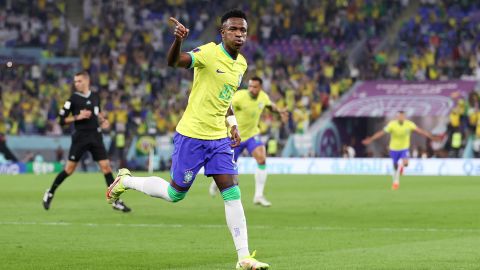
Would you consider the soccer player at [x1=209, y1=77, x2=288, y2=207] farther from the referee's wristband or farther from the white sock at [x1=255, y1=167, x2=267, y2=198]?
the referee's wristband

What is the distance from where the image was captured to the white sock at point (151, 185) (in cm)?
1177

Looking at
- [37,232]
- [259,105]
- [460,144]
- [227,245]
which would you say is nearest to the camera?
[227,245]

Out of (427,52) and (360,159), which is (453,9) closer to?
(427,52)

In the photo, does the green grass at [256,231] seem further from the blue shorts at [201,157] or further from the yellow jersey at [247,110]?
the yellow jersey at [247,110]

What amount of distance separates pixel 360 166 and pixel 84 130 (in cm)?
2406

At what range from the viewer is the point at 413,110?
1773 inches

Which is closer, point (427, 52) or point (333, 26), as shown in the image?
point (427, 52)

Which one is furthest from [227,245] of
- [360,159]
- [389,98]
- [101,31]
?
[101,31]

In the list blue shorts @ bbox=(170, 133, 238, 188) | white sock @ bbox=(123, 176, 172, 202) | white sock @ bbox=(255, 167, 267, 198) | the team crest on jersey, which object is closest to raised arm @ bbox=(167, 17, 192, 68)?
blue shorts @ bbox=(170, 133, 238, 188)

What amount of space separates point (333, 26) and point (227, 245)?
38.4m

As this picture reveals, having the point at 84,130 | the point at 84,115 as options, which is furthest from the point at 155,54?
the point at 84,115

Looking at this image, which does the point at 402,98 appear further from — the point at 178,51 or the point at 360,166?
the point at 178,51

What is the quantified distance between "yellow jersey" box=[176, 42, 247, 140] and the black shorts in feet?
29.3

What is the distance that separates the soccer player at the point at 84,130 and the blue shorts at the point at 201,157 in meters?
8.64
